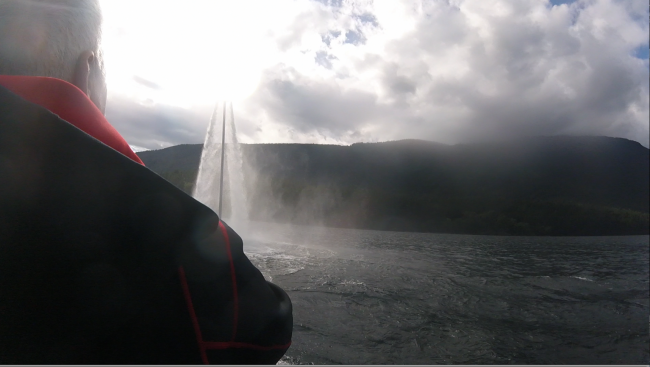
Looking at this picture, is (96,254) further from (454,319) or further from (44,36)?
(454,319)

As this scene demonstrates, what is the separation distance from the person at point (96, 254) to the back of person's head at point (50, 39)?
44 centimetres

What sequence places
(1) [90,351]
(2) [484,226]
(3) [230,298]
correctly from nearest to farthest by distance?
(1) [90,351] < (3) [230,298] < (2) [484,226]

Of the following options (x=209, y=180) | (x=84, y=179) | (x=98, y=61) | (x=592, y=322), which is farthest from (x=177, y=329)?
(x=209, y=180)

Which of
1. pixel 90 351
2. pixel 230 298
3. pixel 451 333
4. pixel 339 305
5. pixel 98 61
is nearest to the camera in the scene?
pixel 90 351

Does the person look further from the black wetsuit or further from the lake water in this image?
the lake water

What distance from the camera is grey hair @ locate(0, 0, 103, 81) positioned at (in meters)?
1.26

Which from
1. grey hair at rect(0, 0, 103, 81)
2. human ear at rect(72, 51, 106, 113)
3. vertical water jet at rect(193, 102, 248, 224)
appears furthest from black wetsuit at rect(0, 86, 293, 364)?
vertical water jet at rect(193, 102, 248, 224)

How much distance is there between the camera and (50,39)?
1.37 meters

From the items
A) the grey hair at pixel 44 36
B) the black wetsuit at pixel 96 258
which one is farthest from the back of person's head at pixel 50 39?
the black wetsuit at pixel 96 258

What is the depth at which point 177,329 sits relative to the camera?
100 cm

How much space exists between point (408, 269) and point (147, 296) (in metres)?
21.1

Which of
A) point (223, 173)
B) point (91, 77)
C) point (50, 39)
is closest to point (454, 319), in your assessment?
point (91, 77)

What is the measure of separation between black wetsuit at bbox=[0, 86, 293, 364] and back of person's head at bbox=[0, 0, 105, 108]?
2.23 feet

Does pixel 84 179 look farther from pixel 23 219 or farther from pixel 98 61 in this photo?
pixel 98 61
